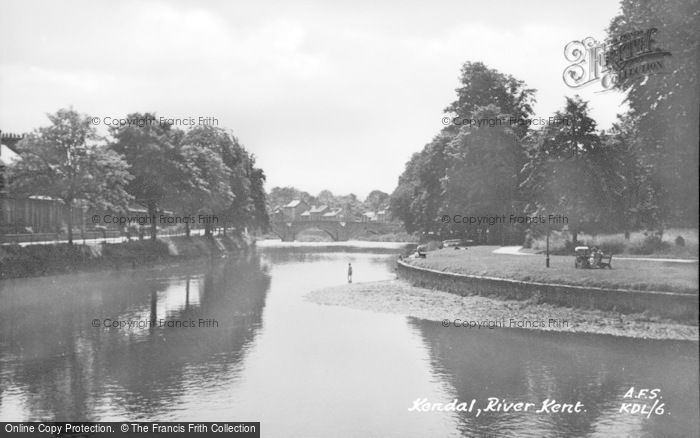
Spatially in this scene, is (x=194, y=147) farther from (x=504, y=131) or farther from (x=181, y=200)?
(x=504, y=131)

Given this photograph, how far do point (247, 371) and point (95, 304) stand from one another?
19973 millimetres

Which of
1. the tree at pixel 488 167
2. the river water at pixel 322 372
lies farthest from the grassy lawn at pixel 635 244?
the tree at pixel 488 167

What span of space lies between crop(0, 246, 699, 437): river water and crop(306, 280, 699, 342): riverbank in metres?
1.25

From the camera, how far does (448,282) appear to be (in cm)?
4341

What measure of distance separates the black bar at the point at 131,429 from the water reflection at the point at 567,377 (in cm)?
670

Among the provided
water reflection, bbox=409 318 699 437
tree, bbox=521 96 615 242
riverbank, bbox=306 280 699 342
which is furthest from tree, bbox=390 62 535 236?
water reflection, bbox=409 318 699 437

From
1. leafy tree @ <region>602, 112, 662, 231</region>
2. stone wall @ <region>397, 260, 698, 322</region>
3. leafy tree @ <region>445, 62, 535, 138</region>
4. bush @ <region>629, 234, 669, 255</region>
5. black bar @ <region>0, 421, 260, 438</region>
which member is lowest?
black bar @ <region>0, 421, 260, 438</region>

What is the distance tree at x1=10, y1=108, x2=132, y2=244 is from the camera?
53.3 meters

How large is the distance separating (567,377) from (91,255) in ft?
157

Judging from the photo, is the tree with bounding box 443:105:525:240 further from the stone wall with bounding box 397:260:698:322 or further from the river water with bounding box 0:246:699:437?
the river water with bounding box 0:246:699:437

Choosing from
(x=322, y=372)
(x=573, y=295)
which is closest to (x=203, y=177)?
(x=573, y=295)

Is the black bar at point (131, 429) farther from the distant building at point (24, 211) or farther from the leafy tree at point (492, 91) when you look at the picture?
the leafy tree at point (492, 91)

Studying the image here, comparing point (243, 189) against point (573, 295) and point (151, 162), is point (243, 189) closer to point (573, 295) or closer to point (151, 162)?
point (151, 162)

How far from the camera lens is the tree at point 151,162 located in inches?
Answer: 2729
